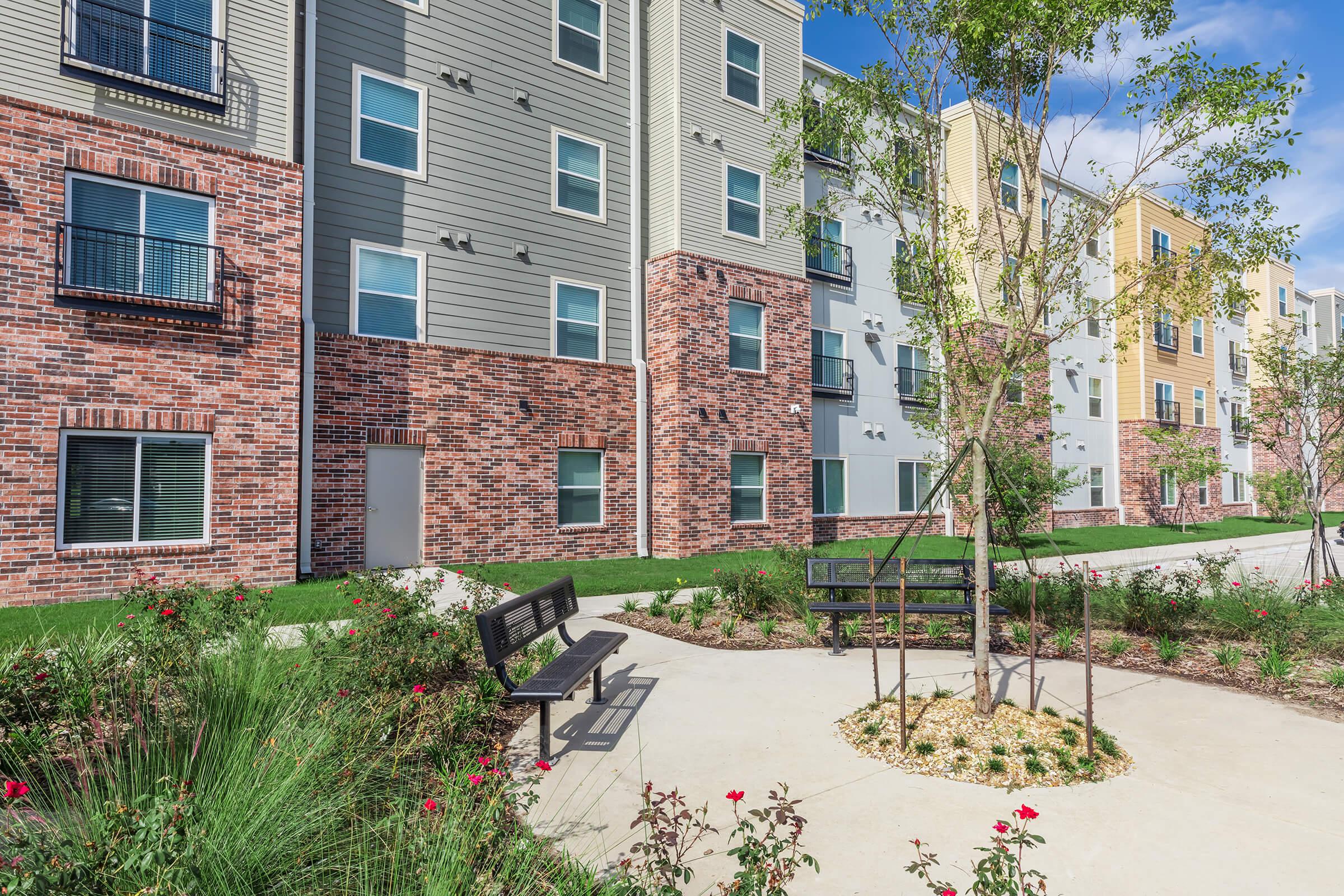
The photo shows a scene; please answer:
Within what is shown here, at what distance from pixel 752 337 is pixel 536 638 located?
41.7 feet

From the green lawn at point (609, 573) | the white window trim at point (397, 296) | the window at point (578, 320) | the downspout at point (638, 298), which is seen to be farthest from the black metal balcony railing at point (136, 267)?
the downspout at point (638, 298)

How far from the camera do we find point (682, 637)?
27.8ft

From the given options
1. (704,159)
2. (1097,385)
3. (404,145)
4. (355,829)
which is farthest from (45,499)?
(1097,385)

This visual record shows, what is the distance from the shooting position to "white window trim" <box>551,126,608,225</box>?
15.5 metres

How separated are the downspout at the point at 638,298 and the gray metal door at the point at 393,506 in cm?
486

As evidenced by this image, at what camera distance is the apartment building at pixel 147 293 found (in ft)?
31.8

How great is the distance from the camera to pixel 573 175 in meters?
15.8

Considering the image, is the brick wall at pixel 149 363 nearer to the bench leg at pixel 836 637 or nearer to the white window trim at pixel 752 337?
the bench leg at pixel 836 637

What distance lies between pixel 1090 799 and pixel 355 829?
400 cm

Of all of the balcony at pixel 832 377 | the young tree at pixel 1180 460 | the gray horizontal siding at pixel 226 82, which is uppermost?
the gray horizontal siding at pixel 226 82

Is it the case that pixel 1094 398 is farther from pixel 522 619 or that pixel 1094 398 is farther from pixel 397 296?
pixel 522 619

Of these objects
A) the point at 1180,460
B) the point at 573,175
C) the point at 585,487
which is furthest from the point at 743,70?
the point at 1180,460

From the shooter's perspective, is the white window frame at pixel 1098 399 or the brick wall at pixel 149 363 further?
the white window frame at pixel 1098 399

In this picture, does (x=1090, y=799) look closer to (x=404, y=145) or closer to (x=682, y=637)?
(x=682, y=637)
